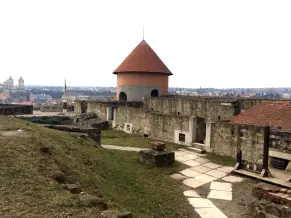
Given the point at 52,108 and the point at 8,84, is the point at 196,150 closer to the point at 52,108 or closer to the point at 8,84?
the point at 52,108

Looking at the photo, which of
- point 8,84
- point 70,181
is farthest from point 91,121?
point 8,84

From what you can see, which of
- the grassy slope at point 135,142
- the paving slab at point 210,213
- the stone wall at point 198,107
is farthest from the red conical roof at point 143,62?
the paving slab at point 210,213

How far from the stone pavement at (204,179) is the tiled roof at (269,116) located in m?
2.38

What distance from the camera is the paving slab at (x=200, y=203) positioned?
22.9 ft

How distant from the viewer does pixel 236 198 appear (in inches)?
293

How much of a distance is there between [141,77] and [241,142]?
16.1 meters

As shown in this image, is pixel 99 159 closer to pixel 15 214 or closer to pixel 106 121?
pixel 15 214

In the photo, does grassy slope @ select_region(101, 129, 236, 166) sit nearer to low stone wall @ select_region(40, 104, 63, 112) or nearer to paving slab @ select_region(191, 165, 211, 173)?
paving slab @ select_region(191, 165, 211, 173)

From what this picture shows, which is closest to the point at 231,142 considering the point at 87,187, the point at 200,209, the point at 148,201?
the point at 200,209

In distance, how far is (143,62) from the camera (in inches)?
1056

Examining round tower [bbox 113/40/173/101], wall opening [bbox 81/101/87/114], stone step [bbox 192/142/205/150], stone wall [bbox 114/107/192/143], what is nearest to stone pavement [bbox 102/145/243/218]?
stone step [bbox 192/142/205/150]

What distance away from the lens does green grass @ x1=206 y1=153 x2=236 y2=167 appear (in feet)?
36.3

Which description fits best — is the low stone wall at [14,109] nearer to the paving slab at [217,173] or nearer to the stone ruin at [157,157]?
the stone ruin at [157,157]

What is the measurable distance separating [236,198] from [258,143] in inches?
136
